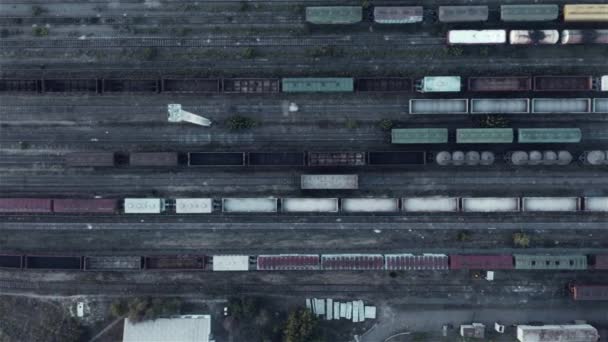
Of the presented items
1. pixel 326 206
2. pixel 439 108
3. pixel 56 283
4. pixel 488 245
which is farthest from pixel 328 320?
pixel 56 283

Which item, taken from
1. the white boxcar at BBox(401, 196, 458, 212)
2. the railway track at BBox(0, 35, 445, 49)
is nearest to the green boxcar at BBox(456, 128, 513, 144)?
the white boxcar at BBox(401, 196, 458, 212)

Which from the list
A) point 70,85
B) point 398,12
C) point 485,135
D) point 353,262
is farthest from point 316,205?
point 70,85

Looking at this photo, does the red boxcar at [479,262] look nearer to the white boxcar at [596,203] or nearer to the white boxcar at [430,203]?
the white boxcar at [430,203]

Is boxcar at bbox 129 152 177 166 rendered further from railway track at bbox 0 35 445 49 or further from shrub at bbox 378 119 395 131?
shrub at bbox 378 119 395 131

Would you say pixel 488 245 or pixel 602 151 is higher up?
pixel 602 151

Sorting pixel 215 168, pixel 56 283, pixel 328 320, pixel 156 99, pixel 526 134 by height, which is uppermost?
pixel 156 99

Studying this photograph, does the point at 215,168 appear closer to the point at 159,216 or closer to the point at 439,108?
the point at 159,216
